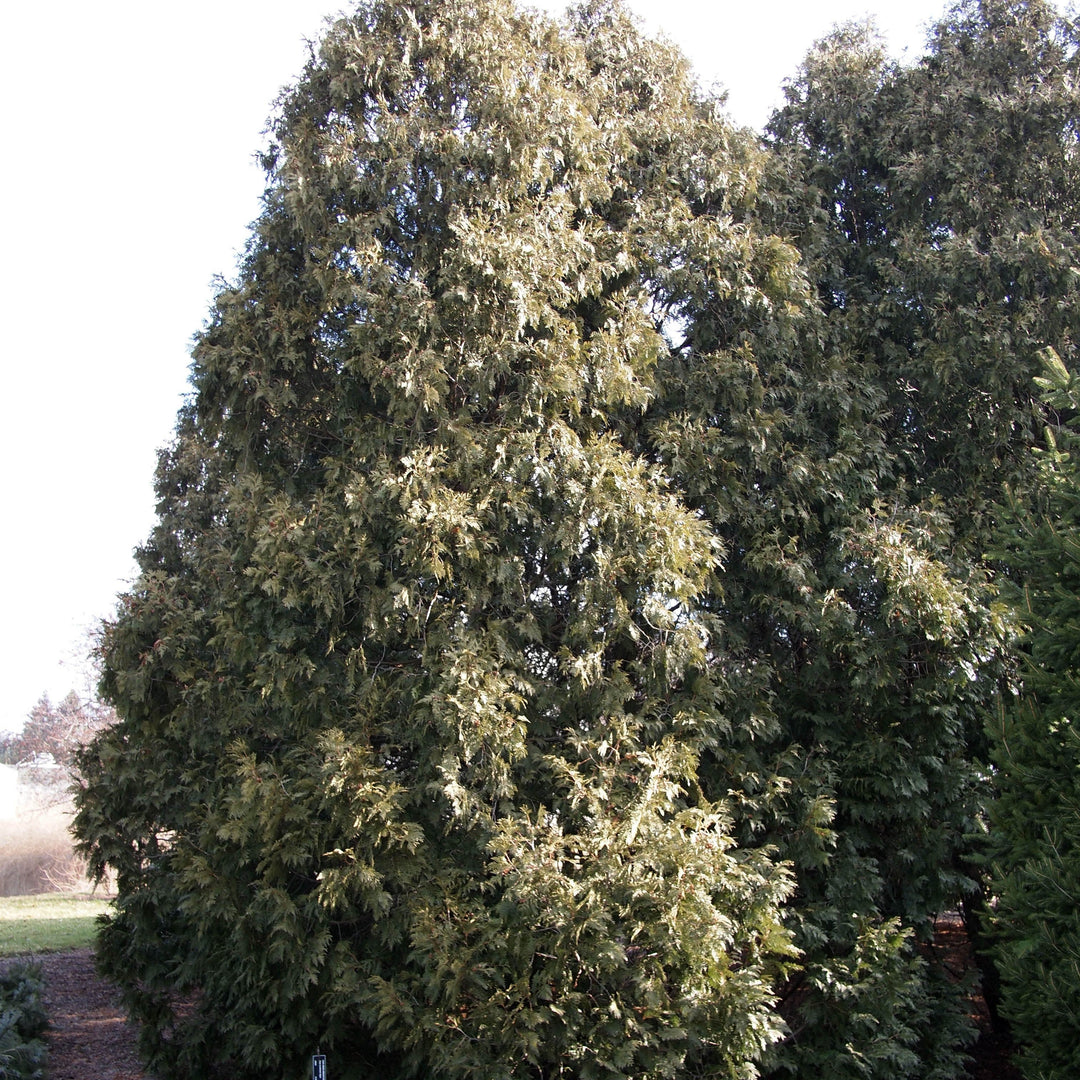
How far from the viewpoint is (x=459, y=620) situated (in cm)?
591

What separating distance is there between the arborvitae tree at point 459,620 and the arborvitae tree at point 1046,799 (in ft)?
4.28

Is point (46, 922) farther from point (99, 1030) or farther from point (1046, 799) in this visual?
point (1046, 799)

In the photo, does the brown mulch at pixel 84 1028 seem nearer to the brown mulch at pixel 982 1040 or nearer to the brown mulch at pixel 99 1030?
the brown mulch at pixel 99 1030

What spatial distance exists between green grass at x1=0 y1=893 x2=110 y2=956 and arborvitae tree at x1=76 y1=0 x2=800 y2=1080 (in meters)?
5.08

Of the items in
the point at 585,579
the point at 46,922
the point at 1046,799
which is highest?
the point at 585,579

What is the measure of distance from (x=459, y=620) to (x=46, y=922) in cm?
1283

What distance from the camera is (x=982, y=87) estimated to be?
789 cm

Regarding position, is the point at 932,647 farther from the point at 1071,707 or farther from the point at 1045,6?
the point at 1045,6

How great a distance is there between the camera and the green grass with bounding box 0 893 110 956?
12.2 metres

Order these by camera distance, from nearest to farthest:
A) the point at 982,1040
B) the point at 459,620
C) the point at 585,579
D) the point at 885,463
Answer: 1. the point at 459,620
2. the point at 585,579
3. the point at 885,463
4. the point at 982,1040

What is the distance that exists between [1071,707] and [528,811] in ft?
10.5

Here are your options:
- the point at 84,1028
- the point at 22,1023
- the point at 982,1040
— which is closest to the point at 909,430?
the point at 982,1040

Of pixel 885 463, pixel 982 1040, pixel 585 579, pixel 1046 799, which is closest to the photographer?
pixel 1046 799

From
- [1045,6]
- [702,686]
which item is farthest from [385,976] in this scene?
[1045,6]
